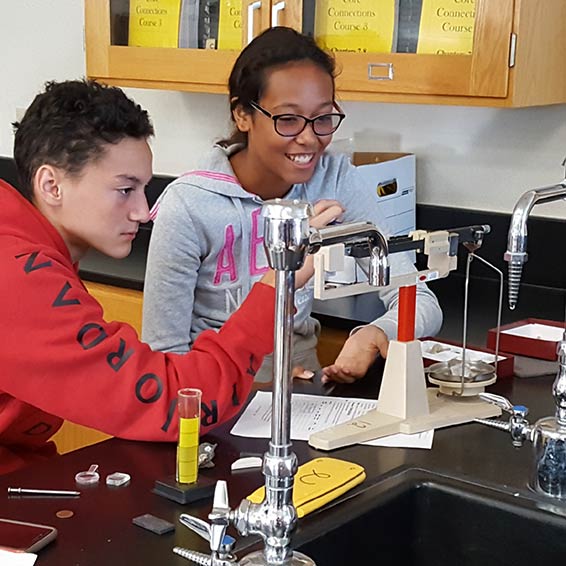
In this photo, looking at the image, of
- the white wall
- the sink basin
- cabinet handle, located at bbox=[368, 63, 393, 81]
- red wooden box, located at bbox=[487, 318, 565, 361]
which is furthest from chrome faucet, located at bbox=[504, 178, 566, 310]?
the white wall

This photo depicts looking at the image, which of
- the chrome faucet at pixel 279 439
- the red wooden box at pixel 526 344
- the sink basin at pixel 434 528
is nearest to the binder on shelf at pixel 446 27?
the red wooden box at pixel 526 344

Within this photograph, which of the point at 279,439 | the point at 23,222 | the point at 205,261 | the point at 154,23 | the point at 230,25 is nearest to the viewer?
the point at 279,439

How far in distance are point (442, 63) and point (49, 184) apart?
103 cm

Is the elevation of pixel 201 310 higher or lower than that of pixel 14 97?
lower

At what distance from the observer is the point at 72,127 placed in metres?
1.49

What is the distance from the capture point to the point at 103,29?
2645mm

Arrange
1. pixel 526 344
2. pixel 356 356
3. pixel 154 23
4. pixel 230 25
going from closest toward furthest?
pixel 356 356
pixel 526 344
pixel 230 25
pixel 154 23

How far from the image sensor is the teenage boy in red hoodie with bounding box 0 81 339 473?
4.34ft

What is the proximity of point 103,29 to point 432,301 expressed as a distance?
1188 mm

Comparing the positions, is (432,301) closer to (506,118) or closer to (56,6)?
(506,118)

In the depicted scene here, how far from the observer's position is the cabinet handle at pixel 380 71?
2.25 m

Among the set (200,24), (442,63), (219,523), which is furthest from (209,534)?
(200,24)

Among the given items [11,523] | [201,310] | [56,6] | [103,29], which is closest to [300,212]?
[11,523]

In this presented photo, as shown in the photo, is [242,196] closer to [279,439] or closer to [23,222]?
[23,222]
